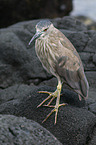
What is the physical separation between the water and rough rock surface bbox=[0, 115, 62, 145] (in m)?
13.9

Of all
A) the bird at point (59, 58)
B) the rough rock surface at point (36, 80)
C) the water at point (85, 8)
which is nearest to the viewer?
the bird at point (59, 58)

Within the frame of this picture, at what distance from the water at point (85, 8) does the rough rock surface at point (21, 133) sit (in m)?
13.9

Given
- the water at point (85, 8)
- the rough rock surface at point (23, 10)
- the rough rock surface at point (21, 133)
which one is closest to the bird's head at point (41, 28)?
the rough rock surface at point (21, 133)

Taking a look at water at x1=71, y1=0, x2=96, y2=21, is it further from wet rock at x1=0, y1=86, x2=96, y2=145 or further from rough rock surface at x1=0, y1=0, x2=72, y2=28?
wet rock at x1=0, y1=86, x2=96, y2=145

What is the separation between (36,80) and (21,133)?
262cm

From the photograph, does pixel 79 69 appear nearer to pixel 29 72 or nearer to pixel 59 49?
pixel 59 49

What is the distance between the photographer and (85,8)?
1700 cm

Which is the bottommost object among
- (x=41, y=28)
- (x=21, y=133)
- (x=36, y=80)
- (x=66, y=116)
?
(x=36, y=80)

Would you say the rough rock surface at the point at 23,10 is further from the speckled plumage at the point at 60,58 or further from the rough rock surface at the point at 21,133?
the rough rock surface at the point at 21,133

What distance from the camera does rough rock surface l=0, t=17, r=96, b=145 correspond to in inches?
122

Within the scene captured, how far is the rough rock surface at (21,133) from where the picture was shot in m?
2.32

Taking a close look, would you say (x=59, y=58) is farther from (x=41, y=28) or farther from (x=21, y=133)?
(x=21, y=133)

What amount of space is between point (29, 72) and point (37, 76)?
0.21 metres

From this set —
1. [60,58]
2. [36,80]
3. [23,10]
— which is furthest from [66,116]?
[23,10]
